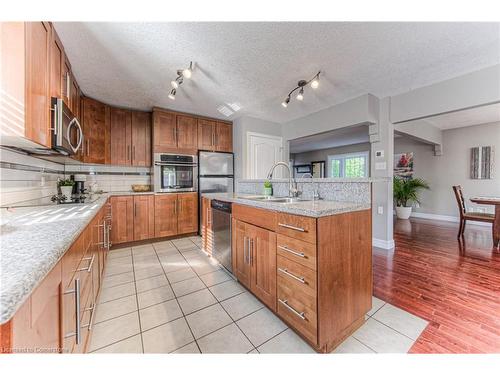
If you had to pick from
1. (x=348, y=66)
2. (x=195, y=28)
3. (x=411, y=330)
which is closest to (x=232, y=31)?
(x=195, y=28)

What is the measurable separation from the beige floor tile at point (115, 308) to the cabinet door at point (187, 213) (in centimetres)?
184

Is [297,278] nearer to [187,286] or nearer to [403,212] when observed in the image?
[187,286]

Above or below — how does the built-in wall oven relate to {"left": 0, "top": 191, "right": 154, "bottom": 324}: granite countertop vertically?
above

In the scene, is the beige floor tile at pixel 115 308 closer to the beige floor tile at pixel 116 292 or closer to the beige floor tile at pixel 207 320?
the beige floor tile at pixel 116 292

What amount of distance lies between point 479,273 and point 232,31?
145 inches

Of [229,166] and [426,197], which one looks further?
[426,197]

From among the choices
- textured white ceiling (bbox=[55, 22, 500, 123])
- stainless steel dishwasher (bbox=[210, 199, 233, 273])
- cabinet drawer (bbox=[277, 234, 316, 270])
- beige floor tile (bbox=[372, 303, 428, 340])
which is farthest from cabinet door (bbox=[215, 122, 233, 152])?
beige floor tile (bbox=[372, 303, 428, 340])

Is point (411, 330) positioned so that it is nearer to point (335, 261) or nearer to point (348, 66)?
point (335, 261)

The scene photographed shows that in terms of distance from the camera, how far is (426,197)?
5688 mm

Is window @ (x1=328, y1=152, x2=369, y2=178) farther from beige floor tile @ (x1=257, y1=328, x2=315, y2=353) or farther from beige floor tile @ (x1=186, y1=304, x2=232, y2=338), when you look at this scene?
beige floor tile @ (x1=186, y1=304, x2=232, y2=338)

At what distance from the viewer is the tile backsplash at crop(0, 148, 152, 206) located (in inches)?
59.4

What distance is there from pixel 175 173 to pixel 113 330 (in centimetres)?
258

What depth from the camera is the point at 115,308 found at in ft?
5.62

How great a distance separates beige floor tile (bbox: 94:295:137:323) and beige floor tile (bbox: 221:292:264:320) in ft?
Answer: 2.63
